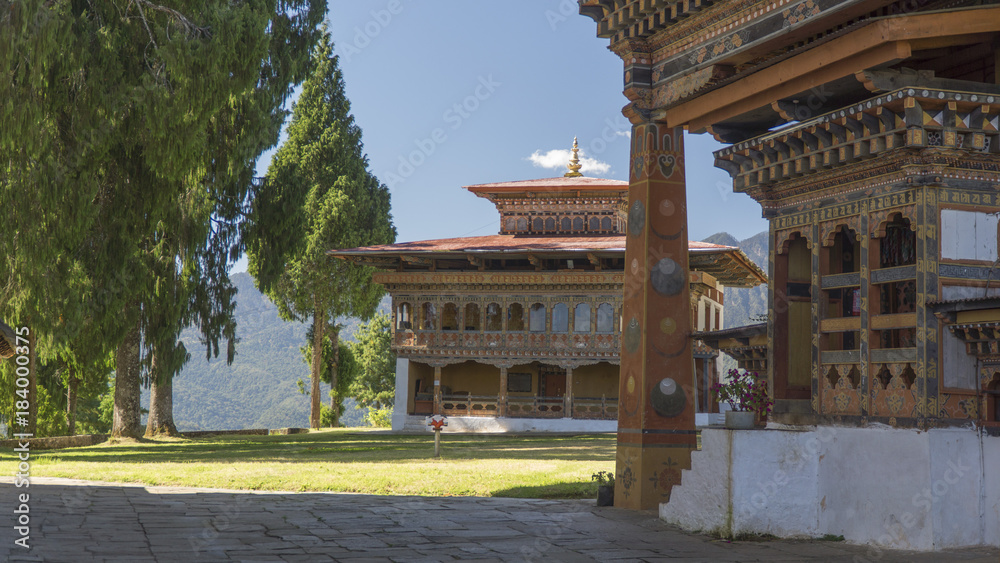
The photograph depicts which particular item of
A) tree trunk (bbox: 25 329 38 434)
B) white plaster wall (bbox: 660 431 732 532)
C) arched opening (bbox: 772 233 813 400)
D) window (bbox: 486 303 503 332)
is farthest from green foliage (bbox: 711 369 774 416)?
window (bbox: 486 303 503 332)

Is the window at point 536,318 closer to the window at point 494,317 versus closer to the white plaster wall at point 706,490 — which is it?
the window at point 494,317

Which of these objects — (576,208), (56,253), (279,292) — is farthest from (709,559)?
(279,292)

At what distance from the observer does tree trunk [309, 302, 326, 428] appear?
35094mm

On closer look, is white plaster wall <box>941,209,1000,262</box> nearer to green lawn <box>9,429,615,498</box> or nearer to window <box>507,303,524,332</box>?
green lawn <box>9,429,615,498</box>

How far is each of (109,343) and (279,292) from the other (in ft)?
52.3

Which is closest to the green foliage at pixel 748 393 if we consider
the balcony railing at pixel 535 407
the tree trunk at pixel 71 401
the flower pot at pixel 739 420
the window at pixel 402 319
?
the flower pot at pixel 739 420

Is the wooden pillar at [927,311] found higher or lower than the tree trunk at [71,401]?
higher

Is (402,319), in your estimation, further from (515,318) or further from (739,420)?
(739,420)

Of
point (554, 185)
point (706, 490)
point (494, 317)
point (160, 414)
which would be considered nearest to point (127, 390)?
point (160, 414)

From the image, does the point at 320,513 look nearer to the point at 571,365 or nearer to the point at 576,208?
the point at 571,365

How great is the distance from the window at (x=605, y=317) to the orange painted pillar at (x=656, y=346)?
19459mm

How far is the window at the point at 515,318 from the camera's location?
30686 millimetres

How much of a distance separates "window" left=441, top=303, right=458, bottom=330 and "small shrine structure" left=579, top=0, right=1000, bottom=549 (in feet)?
71.7

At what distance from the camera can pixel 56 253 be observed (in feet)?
49.0
